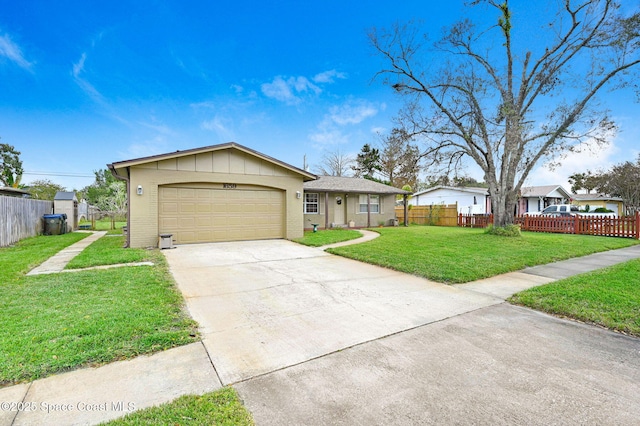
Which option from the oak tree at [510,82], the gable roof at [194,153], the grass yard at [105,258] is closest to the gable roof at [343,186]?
the gable roof at [194,153]

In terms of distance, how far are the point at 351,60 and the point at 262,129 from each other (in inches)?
390

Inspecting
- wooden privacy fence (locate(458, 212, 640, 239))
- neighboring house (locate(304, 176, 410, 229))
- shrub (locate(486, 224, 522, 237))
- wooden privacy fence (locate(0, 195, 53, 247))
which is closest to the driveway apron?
wooden privacy fence (locate(0, 195, 53, 247))

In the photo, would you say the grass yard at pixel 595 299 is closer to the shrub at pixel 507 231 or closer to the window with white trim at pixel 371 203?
the shrub at pixel 507 231

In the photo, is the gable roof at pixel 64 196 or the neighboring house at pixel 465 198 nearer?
the gable roof at pixel 64 196

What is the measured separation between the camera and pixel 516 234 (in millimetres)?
12898

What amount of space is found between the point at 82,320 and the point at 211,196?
7885 mm

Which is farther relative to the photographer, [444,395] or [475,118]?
[475,118]

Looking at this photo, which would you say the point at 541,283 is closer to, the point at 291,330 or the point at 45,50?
the point at 291,330

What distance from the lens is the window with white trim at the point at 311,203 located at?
57.8ft

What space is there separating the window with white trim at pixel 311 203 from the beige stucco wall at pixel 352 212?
0.22 metres

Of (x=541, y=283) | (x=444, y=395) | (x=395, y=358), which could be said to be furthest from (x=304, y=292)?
(x=541, y=283)

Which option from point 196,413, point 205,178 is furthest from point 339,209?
point 196,413

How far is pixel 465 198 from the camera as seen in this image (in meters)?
26.5

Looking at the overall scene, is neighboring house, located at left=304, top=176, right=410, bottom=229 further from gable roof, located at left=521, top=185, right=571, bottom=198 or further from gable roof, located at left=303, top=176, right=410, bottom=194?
gable roof, located at left=521, top=185, right=571, bottom=198
